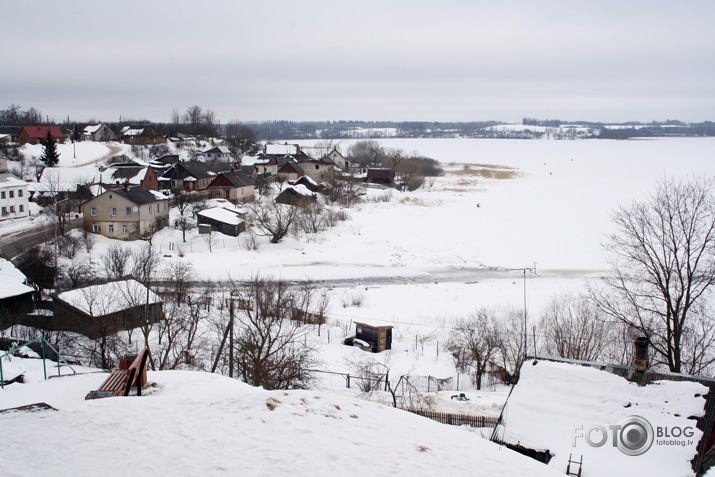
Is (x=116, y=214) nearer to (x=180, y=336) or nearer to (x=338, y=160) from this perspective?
(x=180, y=336)

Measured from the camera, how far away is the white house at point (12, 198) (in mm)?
42812

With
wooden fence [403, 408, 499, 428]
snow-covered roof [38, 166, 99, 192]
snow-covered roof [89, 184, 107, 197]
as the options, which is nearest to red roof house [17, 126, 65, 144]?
snow-covered roof [38, 166, 99, 192]

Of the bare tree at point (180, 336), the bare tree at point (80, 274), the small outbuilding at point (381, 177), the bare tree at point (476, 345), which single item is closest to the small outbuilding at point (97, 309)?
the bare tree at point (180, 336)

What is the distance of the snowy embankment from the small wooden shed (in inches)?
458

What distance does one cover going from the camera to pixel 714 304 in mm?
24547

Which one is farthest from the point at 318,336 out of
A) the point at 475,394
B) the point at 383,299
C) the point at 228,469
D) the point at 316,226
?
the point at 316,226

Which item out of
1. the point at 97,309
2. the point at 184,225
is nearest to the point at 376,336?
the point at 97,309

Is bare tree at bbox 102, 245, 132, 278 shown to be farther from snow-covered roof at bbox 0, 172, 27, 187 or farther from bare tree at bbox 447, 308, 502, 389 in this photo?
bare tree at bbox 447, 308, 502, 389

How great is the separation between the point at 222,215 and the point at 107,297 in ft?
70.4

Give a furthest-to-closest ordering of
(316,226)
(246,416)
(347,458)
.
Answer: (316,226) < (246,416) < (347,458)

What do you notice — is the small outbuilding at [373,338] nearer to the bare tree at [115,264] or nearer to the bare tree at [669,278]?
the bare tree at [669,278]

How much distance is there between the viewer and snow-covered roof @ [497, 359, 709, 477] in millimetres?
10227

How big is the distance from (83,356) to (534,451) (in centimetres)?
1667

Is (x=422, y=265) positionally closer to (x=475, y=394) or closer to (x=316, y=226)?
(x=316, y=226)
